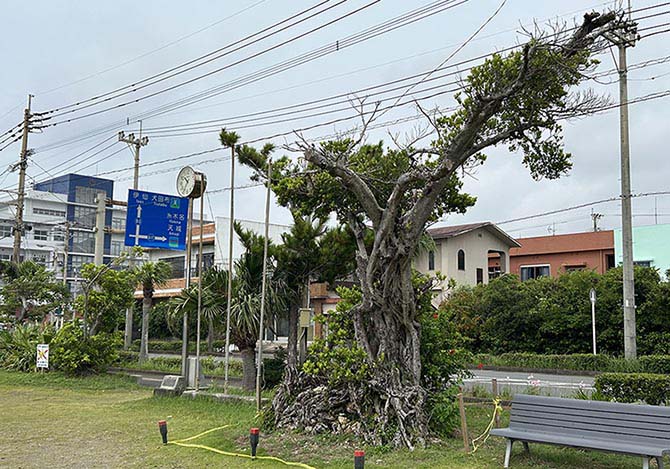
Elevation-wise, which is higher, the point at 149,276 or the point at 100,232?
the point at 100,232

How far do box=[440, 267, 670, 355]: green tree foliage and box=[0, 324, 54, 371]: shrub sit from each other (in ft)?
48.3

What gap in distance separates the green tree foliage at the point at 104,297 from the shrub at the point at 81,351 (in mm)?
401

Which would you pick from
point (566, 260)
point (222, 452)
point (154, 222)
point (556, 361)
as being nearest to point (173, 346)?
point (154, 222)

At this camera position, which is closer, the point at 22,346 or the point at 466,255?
the point at 22,346

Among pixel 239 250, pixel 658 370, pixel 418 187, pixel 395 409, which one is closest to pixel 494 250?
pixel 239 250

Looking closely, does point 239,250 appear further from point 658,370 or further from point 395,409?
point 395,409

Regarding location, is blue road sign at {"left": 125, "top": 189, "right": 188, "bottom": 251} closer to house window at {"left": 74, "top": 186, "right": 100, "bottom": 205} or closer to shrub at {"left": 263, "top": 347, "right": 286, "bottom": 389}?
shrub at {"left": 263, "top": 347, "right": 286, "bottom": 389}

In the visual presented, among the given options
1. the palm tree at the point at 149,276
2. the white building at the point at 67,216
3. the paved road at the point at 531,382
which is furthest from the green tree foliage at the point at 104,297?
the white building at the point at 67,216

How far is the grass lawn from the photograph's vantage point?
27.3 feet

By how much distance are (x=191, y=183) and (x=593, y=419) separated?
34.9ft

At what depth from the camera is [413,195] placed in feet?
37.6

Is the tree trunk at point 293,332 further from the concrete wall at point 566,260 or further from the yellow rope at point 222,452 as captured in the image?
the concrete wall at point 566,260

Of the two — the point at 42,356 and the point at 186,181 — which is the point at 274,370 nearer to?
the point at 186,181

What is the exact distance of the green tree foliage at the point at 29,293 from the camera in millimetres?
28328
